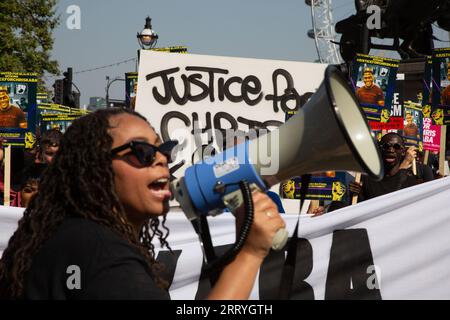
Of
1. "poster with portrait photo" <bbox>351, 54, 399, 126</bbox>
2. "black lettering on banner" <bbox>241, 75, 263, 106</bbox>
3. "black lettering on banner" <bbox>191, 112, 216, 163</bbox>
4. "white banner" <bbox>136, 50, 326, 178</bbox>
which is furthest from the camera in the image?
"poster with portrait photo" <bbox>351, 54, 399, 126</bbox>

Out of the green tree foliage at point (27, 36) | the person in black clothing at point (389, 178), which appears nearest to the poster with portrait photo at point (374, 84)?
the person in black clothing at point (389, 178)

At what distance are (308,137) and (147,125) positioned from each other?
0.42 m

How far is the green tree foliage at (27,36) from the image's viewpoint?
18.8 m

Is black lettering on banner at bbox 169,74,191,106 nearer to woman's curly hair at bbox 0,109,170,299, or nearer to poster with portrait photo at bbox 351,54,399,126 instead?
poster with portrait photo at bbox 351,54,399,126

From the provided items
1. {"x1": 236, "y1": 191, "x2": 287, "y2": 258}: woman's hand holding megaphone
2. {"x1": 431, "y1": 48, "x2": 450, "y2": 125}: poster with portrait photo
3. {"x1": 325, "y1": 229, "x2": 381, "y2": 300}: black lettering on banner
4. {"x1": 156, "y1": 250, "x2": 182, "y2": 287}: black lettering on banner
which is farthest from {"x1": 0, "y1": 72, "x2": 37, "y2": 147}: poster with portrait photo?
{"x1": 236, "y1": 191, "x2": 287, "y2": 258}: woman's hand holding megaphone

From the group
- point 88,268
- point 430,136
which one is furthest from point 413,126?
point 88,268

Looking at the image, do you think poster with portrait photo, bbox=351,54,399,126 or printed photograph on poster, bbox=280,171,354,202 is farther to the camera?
poster with portrait photo, bbox=351,54,399,126

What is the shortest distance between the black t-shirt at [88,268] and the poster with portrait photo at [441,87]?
5629mm

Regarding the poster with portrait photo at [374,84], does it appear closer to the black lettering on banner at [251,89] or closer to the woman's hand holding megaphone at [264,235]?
the black lettering on banner at [251,89]

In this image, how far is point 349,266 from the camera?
3389mm

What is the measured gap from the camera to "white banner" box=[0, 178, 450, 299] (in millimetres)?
3324

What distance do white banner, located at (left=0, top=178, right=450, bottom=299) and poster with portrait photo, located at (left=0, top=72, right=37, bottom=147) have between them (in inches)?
139

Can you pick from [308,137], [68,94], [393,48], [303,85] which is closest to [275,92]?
[303,85]

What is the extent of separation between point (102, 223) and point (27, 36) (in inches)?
754
